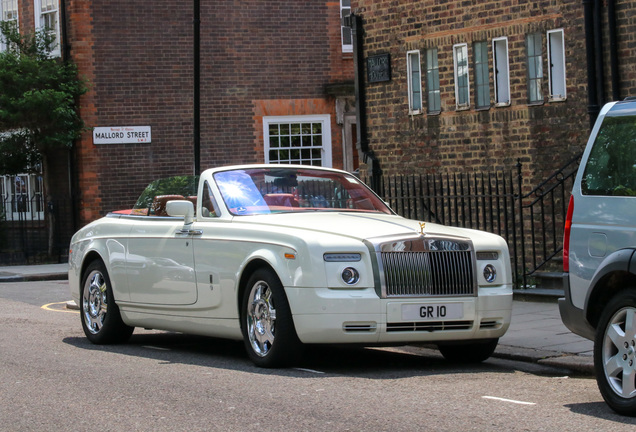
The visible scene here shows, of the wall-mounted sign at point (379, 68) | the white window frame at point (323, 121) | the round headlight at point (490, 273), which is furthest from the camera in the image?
the white window frame at point (323, 121)

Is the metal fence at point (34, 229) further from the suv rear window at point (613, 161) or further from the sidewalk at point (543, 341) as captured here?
the suv rear window at point (613, 161)

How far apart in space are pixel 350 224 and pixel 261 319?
3.50 ft

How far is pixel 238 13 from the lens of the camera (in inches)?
1048

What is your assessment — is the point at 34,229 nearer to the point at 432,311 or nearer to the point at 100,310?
the point at 100,310

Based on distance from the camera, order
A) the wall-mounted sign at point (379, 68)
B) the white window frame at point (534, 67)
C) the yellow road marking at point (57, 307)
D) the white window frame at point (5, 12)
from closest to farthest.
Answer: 1. the yellow road marking at point (57, 307)
2. the white window frame at point (534, 67)
3. the wall-mounted sign at point (379, 68)
4. the white window frame at point (5, 12)

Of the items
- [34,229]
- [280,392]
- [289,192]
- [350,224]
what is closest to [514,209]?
[289,192]

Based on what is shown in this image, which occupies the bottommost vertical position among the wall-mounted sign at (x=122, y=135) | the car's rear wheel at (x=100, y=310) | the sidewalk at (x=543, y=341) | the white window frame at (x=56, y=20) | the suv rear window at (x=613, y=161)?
the sidewalk at (x=543, y=341)

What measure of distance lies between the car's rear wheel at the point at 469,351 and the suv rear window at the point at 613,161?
7.12ft

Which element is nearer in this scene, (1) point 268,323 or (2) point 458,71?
(1) point 268,323

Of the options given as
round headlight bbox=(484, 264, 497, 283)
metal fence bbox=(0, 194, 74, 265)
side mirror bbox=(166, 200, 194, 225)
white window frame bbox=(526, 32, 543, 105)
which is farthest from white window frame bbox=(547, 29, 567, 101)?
metal fence bbox=(0, 194, 74, 265)

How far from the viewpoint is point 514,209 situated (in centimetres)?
1441

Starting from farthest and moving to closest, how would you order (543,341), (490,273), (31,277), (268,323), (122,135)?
(122,135) < (31,277) < (543,341) < (490,273) < (268,323)

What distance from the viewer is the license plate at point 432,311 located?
8.28 meters

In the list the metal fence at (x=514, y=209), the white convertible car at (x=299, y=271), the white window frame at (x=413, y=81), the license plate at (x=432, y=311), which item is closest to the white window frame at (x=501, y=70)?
the metal fence at (x=514, y=209)
